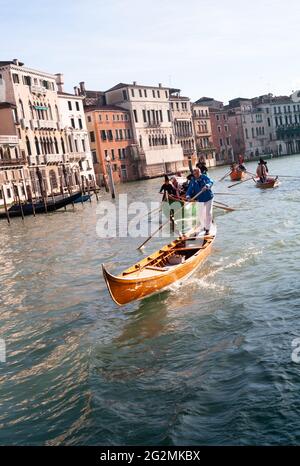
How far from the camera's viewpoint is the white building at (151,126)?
54.2 metres

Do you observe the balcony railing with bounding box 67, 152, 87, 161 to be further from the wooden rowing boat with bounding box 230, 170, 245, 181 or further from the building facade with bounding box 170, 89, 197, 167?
the building facade with bounding box 170, 89, 197, 167

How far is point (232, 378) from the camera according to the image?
183 inches

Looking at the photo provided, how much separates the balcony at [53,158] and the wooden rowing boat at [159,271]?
3074 centimetres

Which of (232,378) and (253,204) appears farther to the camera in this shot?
(253,204)

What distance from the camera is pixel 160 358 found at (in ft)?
17.5

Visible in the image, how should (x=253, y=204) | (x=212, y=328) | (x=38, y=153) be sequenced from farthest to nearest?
1. (x=38, y=153)
2. (x=253, y=204)
3. (x=212, y=328)

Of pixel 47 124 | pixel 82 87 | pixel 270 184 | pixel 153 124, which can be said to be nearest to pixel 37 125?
pixel 47 124

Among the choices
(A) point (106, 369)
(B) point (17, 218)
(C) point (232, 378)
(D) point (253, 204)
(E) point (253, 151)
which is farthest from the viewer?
(E) point (253, 151)

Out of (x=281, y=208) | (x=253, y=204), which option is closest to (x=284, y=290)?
(x=281, y=208)

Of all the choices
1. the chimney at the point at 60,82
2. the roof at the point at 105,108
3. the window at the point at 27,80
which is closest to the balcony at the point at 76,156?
the roof at the point at 105,108

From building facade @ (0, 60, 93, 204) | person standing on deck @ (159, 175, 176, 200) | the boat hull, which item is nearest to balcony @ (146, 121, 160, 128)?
building facade @ (0, 60, 93, 204)

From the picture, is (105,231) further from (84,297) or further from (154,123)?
(154,123)

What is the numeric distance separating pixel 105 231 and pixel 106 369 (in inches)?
481

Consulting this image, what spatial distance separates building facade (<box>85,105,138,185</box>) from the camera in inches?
1967
